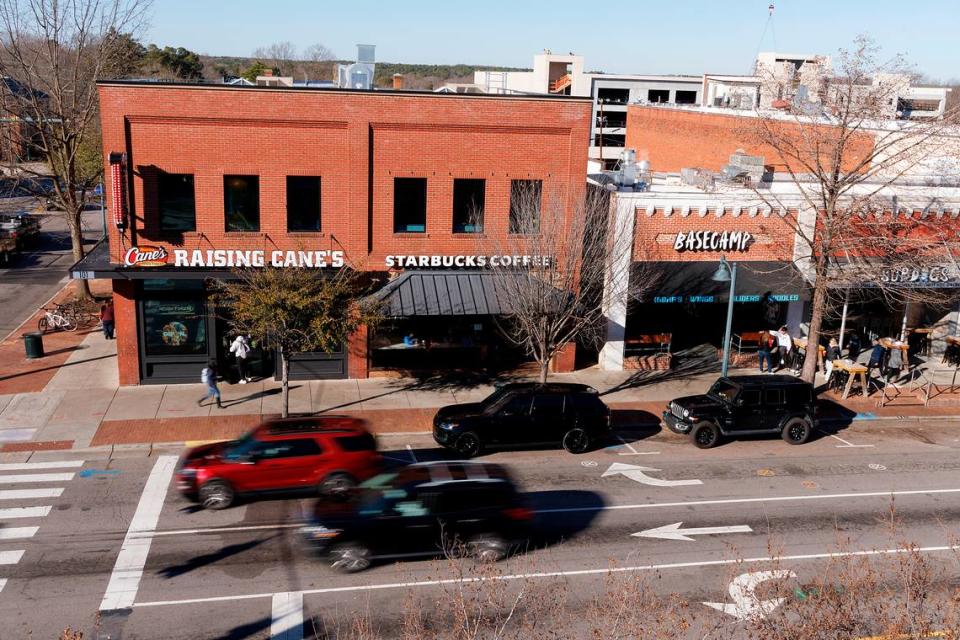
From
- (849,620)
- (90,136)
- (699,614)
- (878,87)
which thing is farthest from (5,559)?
(90,136)

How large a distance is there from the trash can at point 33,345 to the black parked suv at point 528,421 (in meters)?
15.4

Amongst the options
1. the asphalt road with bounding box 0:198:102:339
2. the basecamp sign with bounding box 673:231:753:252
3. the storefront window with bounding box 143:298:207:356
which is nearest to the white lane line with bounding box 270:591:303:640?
the storefront window with bounding box 143:298:207:356

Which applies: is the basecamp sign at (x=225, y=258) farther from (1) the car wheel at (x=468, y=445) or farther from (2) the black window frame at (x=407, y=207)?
(1) the car wheel at (x=468, y=445)

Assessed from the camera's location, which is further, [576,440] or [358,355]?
[358,355]

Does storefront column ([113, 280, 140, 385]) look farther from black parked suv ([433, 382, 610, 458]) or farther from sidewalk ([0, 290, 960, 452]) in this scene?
black parked suv ([433, 382, 610, 458])

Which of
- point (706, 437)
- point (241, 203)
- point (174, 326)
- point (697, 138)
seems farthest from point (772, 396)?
point (697, 138)

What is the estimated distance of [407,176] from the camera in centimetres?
2727

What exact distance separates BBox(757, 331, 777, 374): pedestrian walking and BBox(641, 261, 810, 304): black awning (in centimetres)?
166

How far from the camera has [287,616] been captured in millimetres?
14320

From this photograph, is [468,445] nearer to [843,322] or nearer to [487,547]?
[487,547]

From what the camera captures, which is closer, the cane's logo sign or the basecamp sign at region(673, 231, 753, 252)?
the cane's logo sign

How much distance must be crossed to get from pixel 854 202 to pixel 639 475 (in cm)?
1141

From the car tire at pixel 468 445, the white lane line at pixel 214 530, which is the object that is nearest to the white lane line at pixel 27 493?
the white lane line at pixel 214 530

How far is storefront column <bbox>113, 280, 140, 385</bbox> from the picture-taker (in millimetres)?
26125
